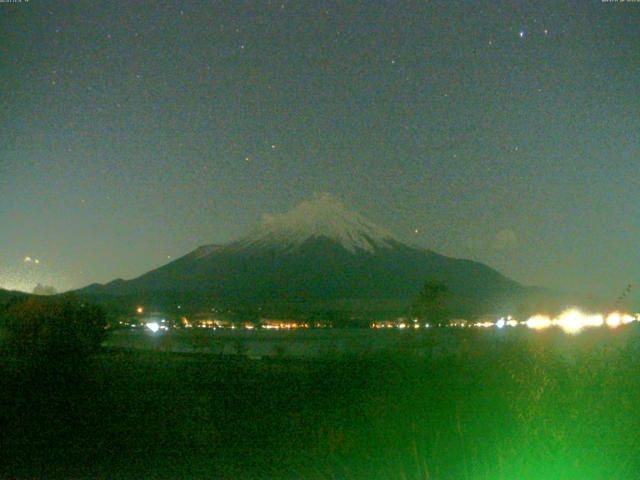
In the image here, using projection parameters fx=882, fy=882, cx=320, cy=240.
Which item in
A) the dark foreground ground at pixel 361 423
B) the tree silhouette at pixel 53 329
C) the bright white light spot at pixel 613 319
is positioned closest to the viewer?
the dark foreground ground at pixel 361 423

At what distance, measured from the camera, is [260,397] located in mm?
17938

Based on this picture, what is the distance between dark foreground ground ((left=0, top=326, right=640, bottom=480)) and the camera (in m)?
10.5

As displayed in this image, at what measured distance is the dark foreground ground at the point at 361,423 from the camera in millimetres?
10508

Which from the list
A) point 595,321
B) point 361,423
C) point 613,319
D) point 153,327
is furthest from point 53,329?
point 153,327

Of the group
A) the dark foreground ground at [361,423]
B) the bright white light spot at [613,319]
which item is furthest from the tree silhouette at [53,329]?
the bright white light spot at [613,319]

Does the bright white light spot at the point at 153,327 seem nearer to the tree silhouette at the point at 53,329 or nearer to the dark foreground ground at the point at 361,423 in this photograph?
the tree silhouette at the point at 53,329

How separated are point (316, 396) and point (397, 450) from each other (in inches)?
219

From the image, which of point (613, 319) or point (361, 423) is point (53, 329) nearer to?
point (361, 423)

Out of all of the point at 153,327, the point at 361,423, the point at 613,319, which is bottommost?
the point at 361,423

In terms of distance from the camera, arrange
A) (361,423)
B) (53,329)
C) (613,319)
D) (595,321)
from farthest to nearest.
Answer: (53,329) → (595,321) → (613,319) → (361,423)

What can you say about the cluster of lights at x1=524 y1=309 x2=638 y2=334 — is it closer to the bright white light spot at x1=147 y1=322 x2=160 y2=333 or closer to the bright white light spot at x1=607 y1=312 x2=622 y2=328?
the bright white light spot at x1=607 y1=312 x2=622 y2=328

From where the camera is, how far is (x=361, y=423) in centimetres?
1397

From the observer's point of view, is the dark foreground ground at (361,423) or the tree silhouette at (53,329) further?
the tree silhouette at (53,329)

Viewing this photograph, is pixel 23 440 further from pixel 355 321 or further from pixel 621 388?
pixel 355 321
